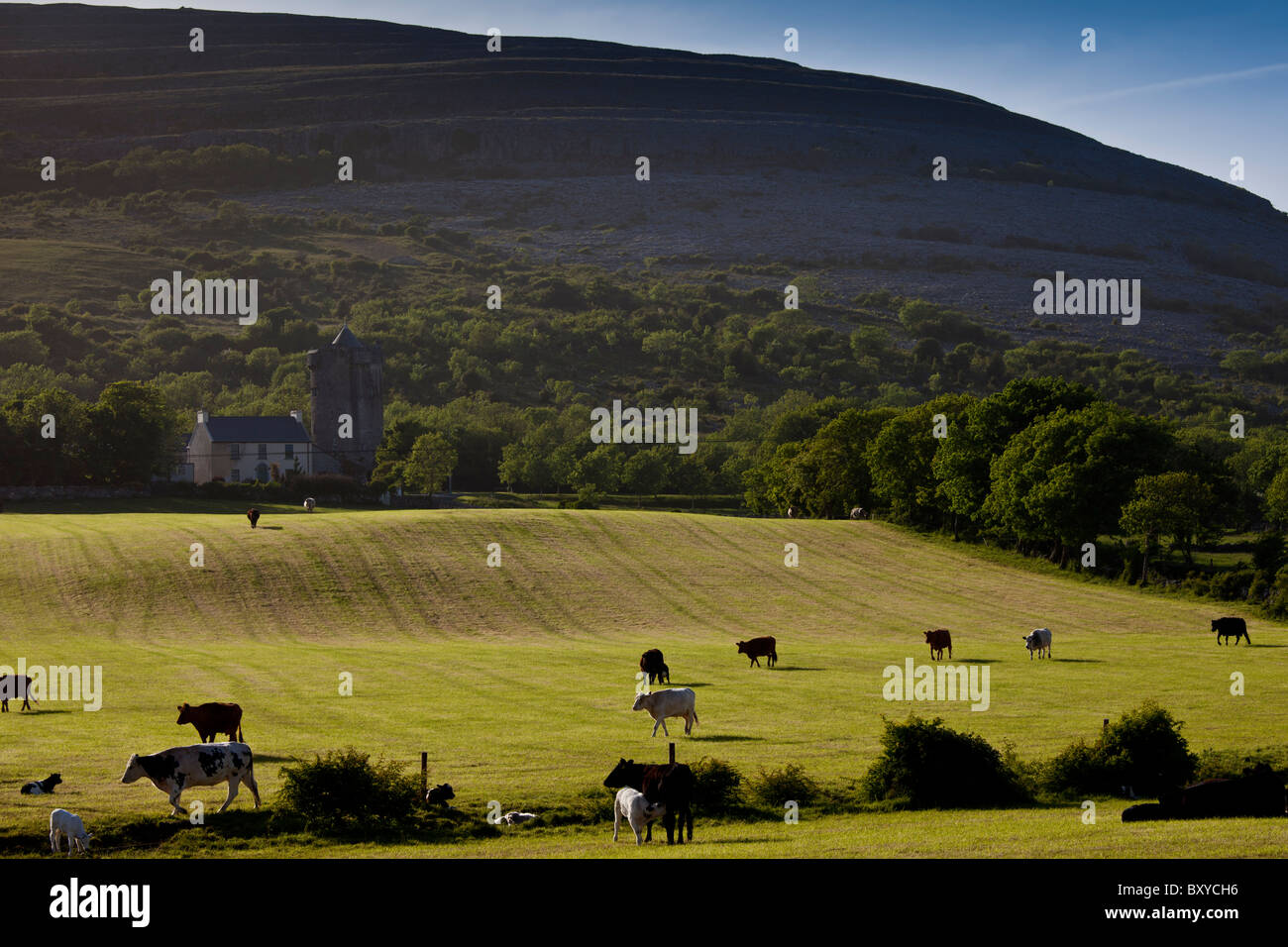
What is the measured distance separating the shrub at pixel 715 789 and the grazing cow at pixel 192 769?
8937mm

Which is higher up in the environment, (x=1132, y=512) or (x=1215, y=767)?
(x=1132, y=512)

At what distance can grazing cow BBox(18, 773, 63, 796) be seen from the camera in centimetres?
2578

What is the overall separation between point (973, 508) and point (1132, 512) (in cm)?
1549

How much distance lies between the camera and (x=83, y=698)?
4056 centimetres

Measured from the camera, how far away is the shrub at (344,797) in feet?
80.2

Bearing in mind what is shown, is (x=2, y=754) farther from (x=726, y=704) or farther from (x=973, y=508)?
(x=973, y=508)

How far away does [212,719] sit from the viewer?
30688mm

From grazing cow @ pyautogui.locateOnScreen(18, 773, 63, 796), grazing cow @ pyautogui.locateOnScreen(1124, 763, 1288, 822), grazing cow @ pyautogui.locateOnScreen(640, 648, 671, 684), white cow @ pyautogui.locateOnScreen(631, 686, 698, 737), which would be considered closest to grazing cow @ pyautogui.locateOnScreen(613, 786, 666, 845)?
grazing cow @ pyautogui.locateOnScreen(1124, 763, 1288, 822)

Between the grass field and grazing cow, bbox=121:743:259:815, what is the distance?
756 mm

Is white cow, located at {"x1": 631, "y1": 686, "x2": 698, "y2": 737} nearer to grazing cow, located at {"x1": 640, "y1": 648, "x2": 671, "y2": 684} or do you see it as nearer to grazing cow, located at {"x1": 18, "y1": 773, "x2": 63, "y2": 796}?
grazing cow, located at {"x1": 640, "y1": 648, "x2": 671, "y2": 684}

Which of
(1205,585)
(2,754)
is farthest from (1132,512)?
(2,754)

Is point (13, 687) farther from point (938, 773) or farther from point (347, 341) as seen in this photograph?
point (347, 341)

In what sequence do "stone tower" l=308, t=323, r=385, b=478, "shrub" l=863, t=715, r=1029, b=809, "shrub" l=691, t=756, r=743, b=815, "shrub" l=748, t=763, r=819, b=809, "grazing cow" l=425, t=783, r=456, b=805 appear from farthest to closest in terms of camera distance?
"stone tower" l=308, t=323, r=385, b=478 → "shrub" l=863, t=715, r=1029, b=809 → "shrub" l=748, t=763, r=819, b=809 → "shrub" l=691, t=756, r=743, b=815 → "grazing cow" l=425, t=783, r=456, b=805

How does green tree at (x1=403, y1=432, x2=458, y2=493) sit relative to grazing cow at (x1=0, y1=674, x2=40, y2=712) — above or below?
above
